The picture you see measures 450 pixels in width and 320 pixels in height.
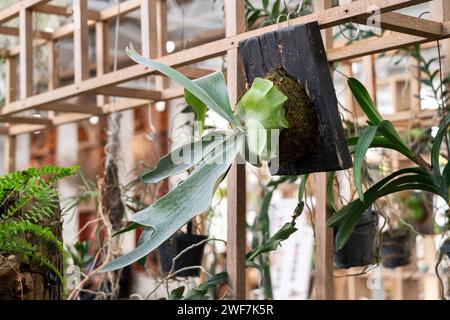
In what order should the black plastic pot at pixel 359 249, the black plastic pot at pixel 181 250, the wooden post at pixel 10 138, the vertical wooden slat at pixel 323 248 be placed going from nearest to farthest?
the vertical wooden slat at pixel 323 248
the black plastic pot at pixel 359 249
the black plastic pot at pixel 181 250
the wooden post at pixel 10 138

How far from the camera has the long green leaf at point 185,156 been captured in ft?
5.29

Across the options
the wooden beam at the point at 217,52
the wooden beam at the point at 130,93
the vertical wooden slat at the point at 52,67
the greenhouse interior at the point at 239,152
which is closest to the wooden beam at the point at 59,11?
the greenhouse interior at the point at 239,152

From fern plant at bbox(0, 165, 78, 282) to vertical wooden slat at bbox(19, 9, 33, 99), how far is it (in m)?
1.07

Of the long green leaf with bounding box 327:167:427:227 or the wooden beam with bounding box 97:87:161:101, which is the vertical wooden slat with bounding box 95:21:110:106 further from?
the long green leaf with bounding box 327:167:427:227

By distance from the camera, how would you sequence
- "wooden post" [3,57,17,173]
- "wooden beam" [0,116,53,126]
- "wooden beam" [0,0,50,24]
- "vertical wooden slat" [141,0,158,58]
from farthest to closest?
"wooden post" [3,57,17,173] → "wooden beam" [0,116,53,126] → "wooden beam" [0,0,50,24] → "vertical wooden slat" [141,0,158,58]

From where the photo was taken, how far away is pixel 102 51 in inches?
122

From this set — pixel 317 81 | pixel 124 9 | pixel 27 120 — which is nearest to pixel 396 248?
pixel 124 9

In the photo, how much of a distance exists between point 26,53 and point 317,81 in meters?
1.64

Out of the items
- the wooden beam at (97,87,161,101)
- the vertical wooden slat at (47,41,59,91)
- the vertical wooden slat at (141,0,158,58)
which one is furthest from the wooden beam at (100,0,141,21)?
the vertical wooden slat at (141,0,158,58)

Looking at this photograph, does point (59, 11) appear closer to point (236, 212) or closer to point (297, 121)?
point (236, 212)

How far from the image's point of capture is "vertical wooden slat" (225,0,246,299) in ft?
5.81

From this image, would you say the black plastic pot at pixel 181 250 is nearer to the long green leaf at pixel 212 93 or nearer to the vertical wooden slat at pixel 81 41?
the vertical wooden slat at pixel 81 41

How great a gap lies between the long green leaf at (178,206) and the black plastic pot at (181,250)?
1115 millimetres
